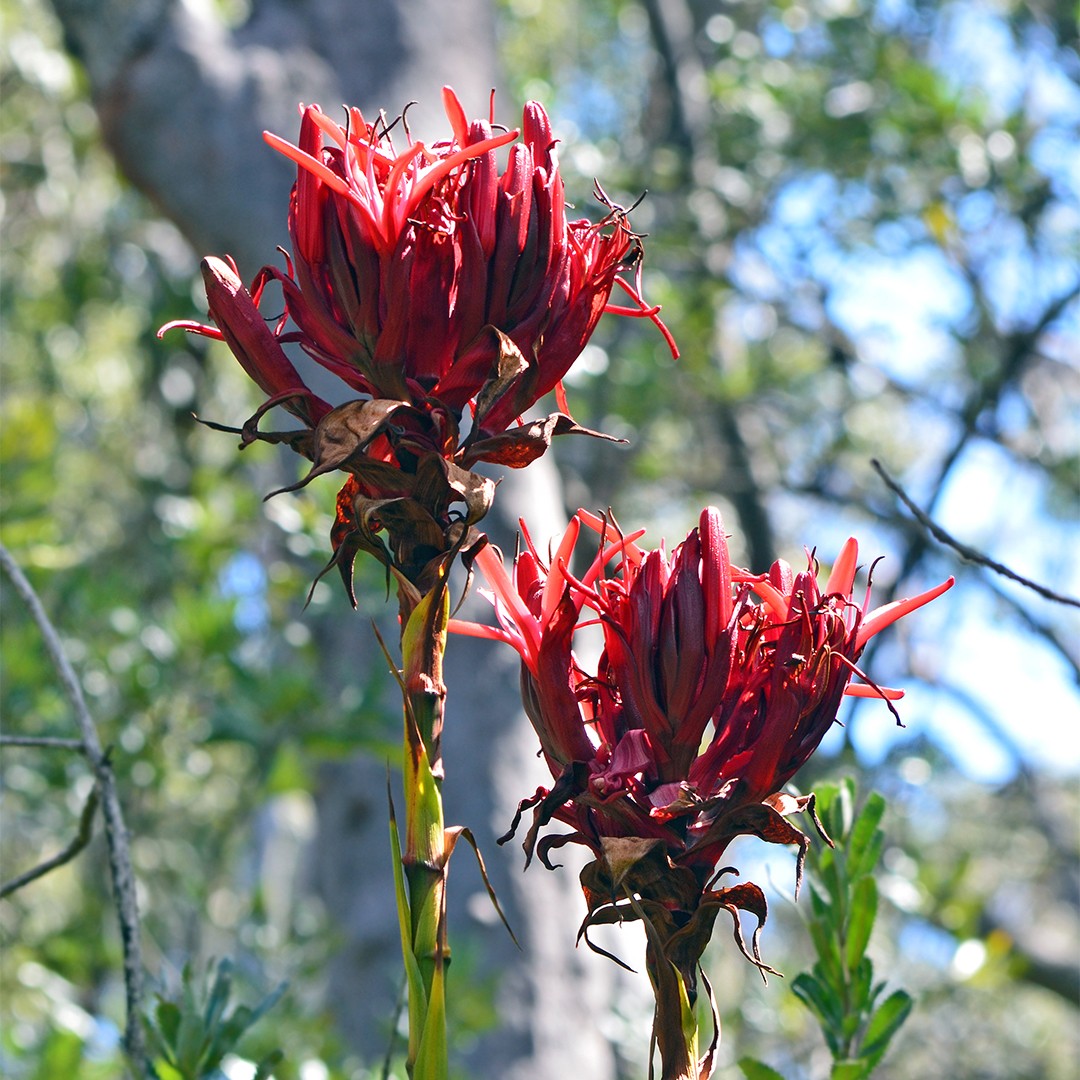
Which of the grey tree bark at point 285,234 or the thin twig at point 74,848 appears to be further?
the grey tree bark at point 285,234

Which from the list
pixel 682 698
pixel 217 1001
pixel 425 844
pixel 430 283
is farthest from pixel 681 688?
pixel 217 1001

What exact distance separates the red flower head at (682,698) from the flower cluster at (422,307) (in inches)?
3.7

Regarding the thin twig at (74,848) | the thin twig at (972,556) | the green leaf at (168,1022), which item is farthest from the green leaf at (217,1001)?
the thin twig at (972,556)

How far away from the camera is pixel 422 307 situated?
2.37 ft

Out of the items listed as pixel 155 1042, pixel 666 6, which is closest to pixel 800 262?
pixel 666 6

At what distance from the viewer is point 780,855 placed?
2.00 m

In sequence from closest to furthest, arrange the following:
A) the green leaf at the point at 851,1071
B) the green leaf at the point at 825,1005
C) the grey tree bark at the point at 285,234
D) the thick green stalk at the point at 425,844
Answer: the thick green stalk at the point at 425,844
the green leaf at the point at 851,1071
the green leaf at the point at 825,1005
the grey tree bark at the point at 285,234

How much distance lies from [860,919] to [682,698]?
453 millimetres

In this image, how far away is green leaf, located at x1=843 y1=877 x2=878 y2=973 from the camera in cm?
106

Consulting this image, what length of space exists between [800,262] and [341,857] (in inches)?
95.9

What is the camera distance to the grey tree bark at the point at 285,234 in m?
2.33

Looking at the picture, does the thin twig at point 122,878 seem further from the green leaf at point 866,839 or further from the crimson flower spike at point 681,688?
the green leaf at point 866,839

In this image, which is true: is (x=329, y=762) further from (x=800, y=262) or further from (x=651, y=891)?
(x=651, y=891)

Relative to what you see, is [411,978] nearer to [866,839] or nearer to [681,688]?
[681,688]
